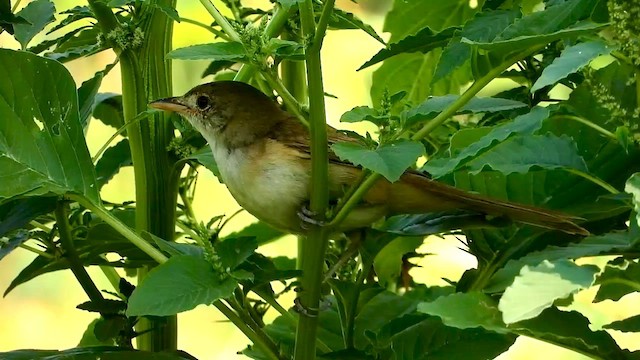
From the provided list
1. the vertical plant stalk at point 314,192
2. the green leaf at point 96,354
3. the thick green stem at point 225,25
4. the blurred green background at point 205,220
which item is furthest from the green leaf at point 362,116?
the blurred green background at point 205,220

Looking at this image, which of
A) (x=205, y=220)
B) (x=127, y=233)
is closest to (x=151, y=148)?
(x=127, y=233)

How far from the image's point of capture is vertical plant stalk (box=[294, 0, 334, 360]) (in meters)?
0.99

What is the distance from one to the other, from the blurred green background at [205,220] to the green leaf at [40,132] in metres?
1.61

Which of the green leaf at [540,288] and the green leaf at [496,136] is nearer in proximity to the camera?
the green leaf at [540,288]

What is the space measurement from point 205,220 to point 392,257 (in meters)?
1.35

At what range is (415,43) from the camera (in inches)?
43.3

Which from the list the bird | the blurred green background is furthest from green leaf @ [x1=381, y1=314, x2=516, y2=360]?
the blurred green background

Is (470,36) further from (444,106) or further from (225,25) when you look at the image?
(225,25)

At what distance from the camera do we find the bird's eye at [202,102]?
5.22 ft

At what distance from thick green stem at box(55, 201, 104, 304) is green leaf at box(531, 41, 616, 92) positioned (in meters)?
0.60

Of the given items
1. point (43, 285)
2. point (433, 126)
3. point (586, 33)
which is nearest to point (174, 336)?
point (433, 126)

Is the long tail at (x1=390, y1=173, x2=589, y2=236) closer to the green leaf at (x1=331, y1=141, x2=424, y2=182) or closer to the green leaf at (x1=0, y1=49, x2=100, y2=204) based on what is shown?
the green leaf at (x1=331, y1=141, x2=424, y2=182)

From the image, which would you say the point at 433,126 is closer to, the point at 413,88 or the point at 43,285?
the point at 413,88

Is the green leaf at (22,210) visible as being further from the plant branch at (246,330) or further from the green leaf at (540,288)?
the green leaf at (540,288)
